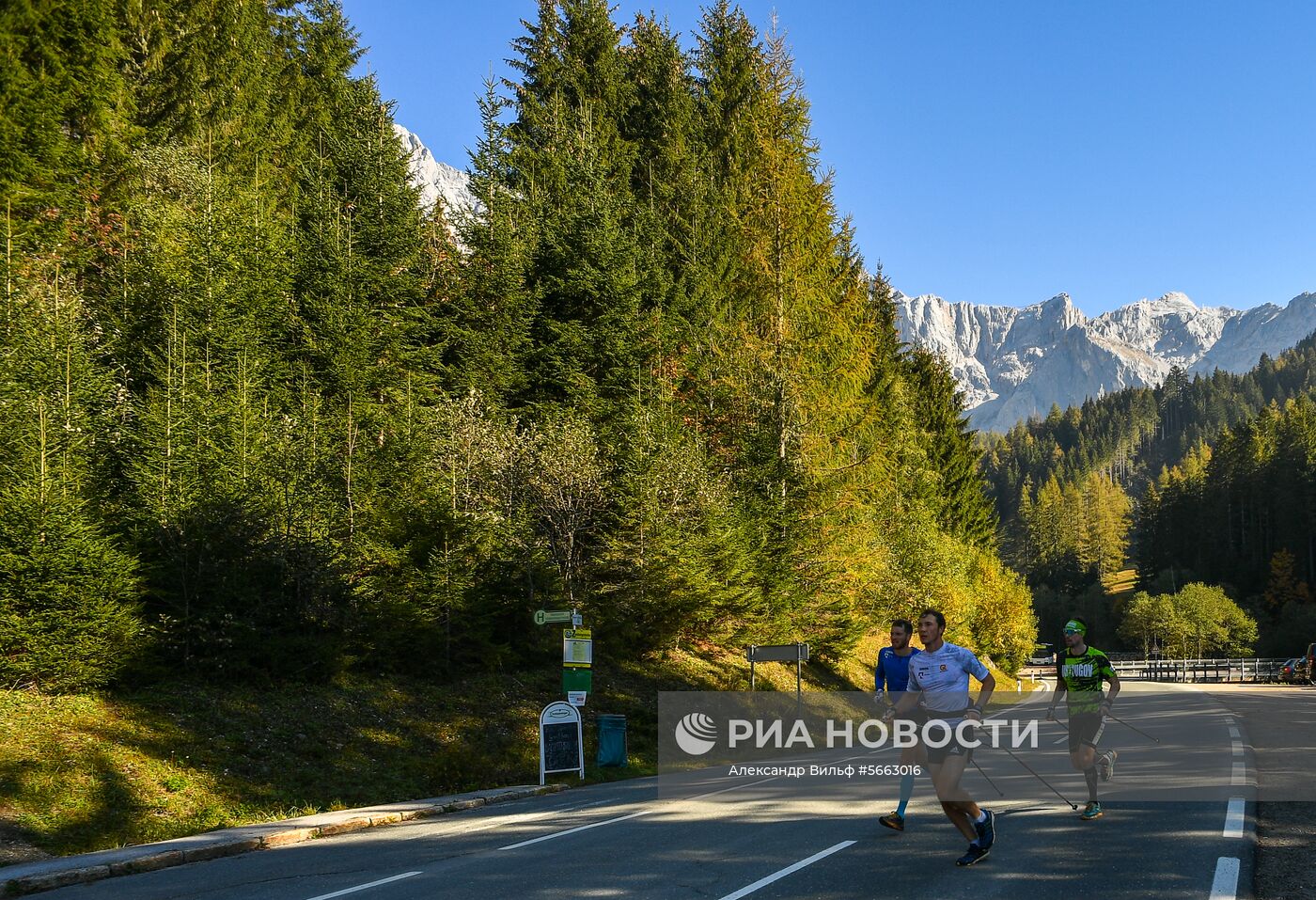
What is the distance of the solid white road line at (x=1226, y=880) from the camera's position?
6371 mm

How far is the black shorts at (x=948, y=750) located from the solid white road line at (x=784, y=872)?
1.20 metres

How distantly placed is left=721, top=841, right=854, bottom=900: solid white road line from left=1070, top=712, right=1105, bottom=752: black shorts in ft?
10.5

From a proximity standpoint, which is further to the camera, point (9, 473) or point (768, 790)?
point (9, 473)

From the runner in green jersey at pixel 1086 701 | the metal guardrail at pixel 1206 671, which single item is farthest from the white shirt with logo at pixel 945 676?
the metal guardrail at pixel 1206 671

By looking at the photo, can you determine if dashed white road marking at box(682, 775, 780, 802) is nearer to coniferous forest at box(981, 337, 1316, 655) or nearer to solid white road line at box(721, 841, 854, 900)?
solid white road line at box(721, 841, 854, 900)

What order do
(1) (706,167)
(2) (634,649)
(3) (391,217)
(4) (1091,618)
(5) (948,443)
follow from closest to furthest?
(2) (634,649), (3) (391,217), (1) (706,167), (5) (948,443), (4) (1091,618)

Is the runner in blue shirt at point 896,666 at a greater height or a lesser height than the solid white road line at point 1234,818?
greater

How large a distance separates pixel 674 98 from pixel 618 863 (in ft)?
133

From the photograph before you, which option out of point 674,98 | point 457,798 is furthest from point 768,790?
point 674,98

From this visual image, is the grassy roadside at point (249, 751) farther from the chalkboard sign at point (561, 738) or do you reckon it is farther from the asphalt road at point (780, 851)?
the asphalt road at point (780, 851)

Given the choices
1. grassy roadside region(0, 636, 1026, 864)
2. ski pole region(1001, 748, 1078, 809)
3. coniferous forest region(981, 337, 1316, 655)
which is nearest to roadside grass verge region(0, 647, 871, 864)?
grassy roadside region(0, 636, 1026, 864)

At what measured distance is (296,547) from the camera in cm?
1873

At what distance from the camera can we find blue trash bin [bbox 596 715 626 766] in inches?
711

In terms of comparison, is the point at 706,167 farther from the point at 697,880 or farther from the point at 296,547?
the point at 697,880
